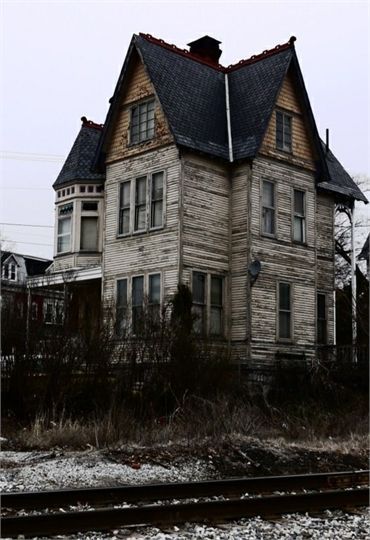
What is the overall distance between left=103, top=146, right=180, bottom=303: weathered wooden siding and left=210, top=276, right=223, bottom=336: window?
5.26 ft

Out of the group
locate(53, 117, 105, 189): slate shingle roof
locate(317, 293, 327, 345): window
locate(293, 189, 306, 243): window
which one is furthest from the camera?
locate(53, 117, 105, 189): slate shingle roof

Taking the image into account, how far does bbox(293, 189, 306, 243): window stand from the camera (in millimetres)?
25828

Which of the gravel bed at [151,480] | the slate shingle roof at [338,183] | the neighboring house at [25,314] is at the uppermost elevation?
the slate shingle roof at [338,183]

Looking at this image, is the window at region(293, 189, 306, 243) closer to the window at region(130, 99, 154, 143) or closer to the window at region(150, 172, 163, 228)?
the window at region(150, 172, 163, 228)

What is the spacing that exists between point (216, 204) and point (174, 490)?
15598 mm

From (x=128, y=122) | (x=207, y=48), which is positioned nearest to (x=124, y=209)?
(x=128, y=122)

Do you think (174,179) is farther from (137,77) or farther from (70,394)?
(70,394)

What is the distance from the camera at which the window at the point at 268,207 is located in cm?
2478

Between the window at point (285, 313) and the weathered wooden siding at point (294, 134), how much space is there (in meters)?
4.38

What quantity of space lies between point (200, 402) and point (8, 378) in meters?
4.32

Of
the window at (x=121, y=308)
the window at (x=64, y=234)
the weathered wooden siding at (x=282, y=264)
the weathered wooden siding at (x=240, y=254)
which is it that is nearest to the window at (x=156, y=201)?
the window at (x=121, y=308)

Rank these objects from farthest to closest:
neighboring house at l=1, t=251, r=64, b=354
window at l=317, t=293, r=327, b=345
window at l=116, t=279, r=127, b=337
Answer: window at l=317, t=293, r=327, b=345 → window at l=116, t=279, r=127, b=337 → neighboring house at l=1, t=251, r=64, b=354

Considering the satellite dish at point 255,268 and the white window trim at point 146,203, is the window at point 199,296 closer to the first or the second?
the satellite dish at point 255,268

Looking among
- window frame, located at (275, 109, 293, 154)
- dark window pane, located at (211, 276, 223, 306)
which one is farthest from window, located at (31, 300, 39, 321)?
window frame, located at (275, 109, 293, 154)
